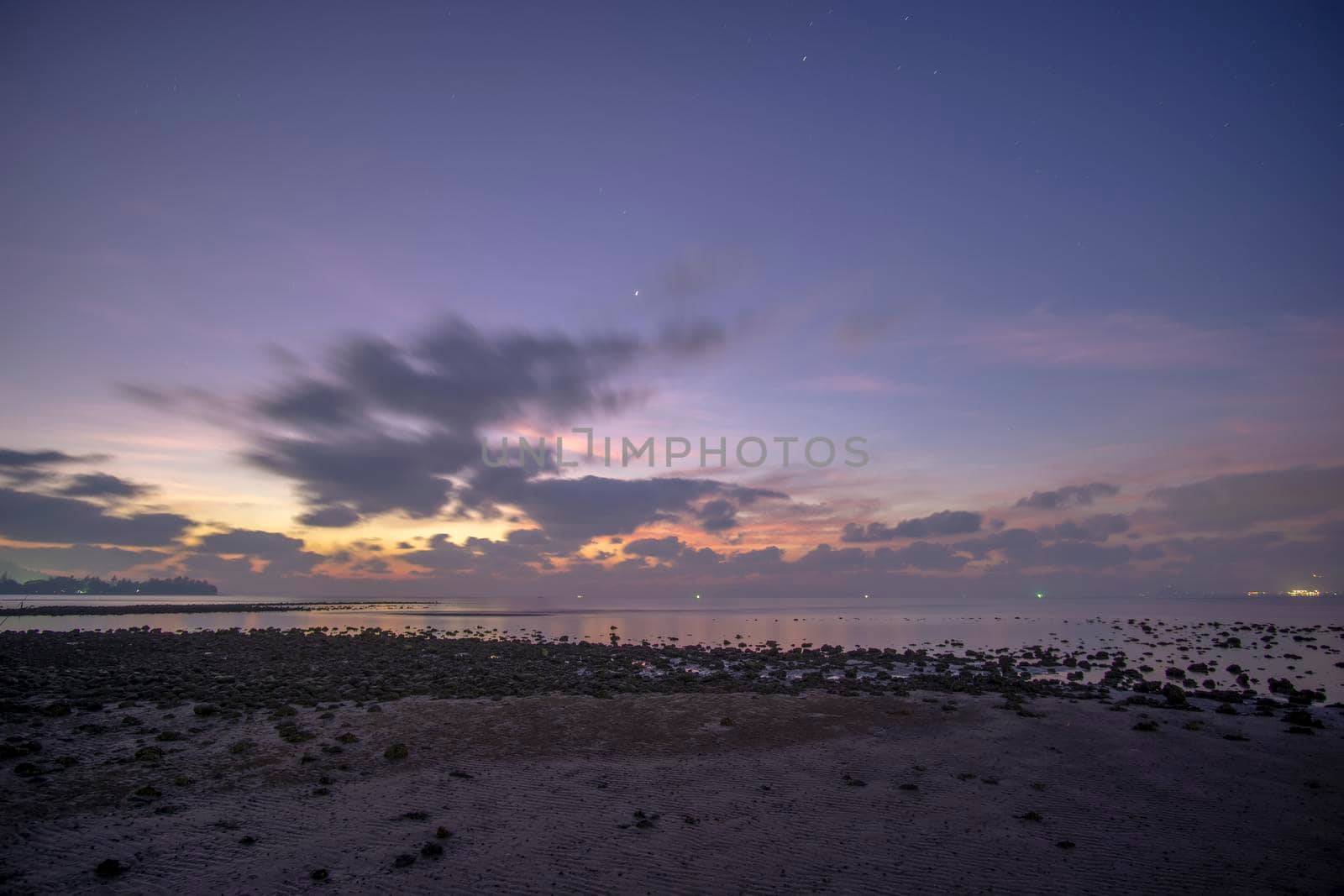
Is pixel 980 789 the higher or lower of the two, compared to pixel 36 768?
lower

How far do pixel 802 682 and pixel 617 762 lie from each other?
15890 mm

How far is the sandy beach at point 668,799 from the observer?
1195 centimetres

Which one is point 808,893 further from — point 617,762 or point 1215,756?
point 1215,756

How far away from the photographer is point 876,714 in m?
24.6

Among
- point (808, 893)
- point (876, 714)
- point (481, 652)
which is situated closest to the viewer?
point (808, 893)

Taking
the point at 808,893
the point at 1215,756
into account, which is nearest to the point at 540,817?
the point at 808,893

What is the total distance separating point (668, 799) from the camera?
16.0 m

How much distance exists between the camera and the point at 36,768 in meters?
16.5

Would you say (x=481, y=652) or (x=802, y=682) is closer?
(x=802, y=682)

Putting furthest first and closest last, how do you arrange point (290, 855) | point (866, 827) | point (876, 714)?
point (876, 714) < point (866, 827) < point (290, 855)

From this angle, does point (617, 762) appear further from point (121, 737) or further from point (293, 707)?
point (121, 737)

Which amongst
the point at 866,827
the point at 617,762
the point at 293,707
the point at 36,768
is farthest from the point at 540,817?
the point at 293,707

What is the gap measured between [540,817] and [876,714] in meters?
15.1

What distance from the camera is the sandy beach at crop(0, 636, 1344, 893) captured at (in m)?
11.9
